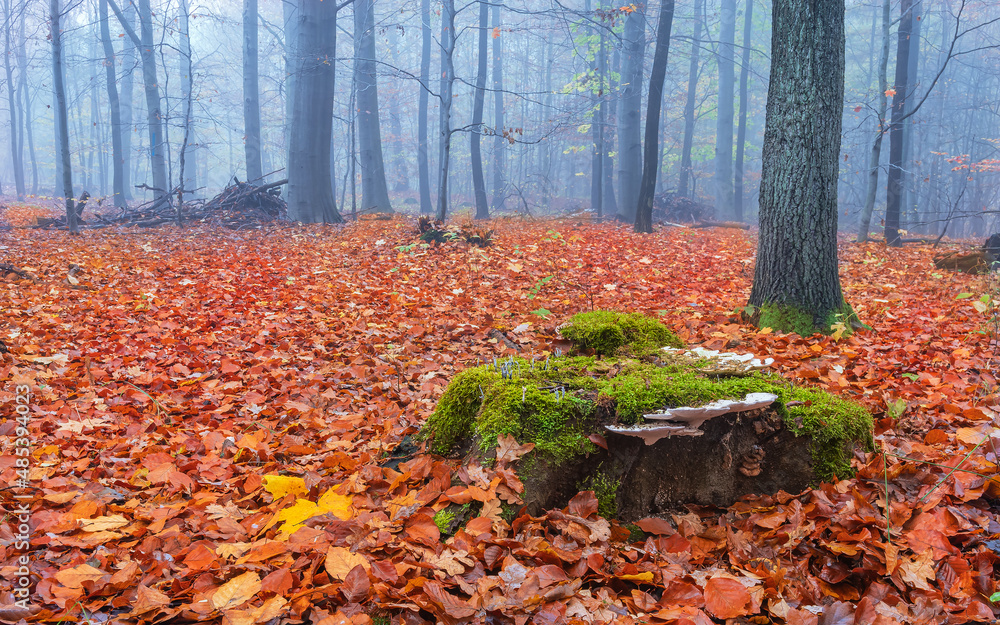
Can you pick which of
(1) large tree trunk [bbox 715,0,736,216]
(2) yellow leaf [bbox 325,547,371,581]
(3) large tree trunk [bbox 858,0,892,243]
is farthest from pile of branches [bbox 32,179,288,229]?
(1) large tree trunk [bbox 715,0,736,216]

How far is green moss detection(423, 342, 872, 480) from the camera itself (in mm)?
2260

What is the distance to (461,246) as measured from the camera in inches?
396

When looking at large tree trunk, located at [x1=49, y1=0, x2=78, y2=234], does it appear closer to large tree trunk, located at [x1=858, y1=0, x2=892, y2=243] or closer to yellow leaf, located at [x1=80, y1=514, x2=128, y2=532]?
yellow leaf, located at [x1=80, y1=514, x2=128, y2=532]

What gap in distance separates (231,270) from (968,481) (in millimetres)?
8591

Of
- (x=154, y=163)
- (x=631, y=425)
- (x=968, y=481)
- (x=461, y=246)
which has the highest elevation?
(x=154, y=163)

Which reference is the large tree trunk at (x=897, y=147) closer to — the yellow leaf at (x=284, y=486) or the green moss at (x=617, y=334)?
the green moss at (x=617, y=334)

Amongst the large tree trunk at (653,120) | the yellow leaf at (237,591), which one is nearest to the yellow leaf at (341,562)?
the yellow leaf at (237,591)

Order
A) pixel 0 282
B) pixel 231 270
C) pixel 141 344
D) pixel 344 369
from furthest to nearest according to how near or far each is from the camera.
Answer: pixel 231 270, pixel 0 282, pixel 141 344, pixel 344 369

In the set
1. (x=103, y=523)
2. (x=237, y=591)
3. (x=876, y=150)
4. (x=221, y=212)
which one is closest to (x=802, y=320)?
(x=237, y=591)

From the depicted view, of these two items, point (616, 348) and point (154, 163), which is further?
point (154, 163)

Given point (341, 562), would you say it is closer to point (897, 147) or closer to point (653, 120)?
point (653, 120)

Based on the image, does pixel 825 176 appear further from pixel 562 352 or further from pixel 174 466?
pixel 174 466

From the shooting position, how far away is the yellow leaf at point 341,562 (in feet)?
5.96

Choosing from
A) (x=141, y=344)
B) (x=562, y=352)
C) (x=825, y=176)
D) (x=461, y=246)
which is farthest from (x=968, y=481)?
(x=461, y=246)
